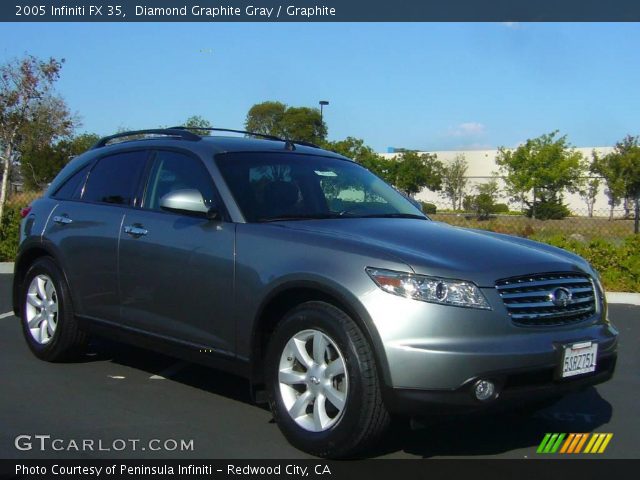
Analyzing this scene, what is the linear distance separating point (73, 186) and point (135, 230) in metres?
1.35

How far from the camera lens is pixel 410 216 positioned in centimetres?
539

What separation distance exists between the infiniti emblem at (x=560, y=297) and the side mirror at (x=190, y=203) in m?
2.09

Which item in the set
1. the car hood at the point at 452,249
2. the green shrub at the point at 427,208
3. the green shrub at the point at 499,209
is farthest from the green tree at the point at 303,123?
the car hood at the point at 452,249

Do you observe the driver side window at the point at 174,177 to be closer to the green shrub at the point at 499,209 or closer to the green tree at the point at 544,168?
the green shrub at the point at 499,209

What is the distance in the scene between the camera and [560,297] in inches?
163

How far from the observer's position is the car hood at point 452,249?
12.9 ft

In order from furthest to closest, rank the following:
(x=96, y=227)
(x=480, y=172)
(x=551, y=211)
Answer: (x=480, y=172), (x=551, y=211), (x=96, y=227)

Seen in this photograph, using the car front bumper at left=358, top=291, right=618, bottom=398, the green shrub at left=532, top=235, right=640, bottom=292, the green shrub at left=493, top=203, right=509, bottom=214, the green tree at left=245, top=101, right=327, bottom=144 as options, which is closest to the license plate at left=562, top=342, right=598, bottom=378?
the car front bumper at left=358, top=291, right=618, bottom=398

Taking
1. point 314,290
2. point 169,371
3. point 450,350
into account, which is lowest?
point 169,371

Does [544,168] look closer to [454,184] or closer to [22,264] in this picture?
[454,184]
